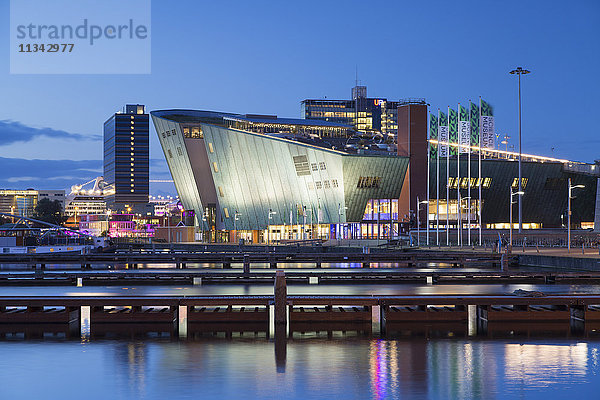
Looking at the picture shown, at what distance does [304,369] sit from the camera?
20.2m

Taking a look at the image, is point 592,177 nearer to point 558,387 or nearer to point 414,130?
point 414,130

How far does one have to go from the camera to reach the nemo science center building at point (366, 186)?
12606 cm

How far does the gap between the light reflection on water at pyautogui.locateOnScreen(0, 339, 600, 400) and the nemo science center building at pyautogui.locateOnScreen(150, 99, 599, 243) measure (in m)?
84.9

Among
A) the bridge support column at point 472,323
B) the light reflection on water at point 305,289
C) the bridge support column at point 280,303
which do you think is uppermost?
the bridge support column at point 280,303

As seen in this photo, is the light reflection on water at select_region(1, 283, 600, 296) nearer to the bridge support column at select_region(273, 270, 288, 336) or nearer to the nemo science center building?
the bridge support column at select_region(273, 270, 288, 336)

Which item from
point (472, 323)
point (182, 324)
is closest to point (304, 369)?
point (182, 324)

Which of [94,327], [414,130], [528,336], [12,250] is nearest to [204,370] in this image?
[94,327]

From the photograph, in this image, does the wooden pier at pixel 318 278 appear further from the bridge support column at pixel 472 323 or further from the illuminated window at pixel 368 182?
the illuminated window at pixel 368 182

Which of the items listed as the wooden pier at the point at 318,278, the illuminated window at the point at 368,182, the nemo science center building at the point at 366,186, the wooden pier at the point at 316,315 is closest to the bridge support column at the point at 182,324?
the wooden pier at the point at 316,315

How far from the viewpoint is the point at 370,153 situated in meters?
128

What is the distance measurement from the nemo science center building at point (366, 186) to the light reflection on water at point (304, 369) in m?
84.9

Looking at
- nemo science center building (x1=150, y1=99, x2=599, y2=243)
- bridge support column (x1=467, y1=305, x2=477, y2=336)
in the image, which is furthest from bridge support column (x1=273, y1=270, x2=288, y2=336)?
nemo science center building (x1=150, y1=99, x2=599, y2=243)

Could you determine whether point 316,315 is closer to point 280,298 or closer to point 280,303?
point 280,303

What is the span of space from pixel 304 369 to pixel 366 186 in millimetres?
108610
